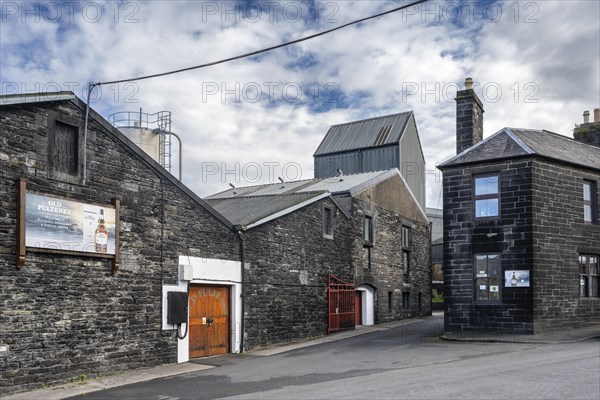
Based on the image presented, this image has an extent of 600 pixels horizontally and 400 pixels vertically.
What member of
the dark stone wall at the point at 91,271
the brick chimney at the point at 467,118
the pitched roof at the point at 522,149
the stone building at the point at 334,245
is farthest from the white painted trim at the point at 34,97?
the brick chimney at the point at 467,118

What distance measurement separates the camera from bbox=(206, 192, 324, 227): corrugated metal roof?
21.7 meters

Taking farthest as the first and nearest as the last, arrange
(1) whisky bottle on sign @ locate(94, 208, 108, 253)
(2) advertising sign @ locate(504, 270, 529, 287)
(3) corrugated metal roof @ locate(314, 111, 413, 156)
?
(3) corrugated metal roof @ locate(314, 111, 413, 156) → (2) advertising sign @ locate(504, 270, 529, 287) → (1) whisky bottle on sign @ locate(94, 208, 108, 253)

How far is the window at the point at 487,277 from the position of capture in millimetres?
21047

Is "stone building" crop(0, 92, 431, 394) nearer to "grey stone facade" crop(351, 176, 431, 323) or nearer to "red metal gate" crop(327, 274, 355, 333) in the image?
"red metal gate" crop(327, 274, 355, 333)

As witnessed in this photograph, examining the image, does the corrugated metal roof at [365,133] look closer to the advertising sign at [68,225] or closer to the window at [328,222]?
the window at [328,222]

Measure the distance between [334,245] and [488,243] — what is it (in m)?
6.25

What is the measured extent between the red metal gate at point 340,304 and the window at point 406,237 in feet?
23.9

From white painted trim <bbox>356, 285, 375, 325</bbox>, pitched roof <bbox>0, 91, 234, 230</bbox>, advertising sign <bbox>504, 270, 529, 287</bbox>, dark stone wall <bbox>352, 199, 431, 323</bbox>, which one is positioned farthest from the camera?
white painted trim <bbox>356, 285, 375, 325</bbox>

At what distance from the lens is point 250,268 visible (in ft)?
66.6

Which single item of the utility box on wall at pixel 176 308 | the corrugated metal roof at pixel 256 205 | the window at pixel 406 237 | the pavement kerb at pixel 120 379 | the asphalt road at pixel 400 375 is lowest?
the pavement kerb at pixel 120 379

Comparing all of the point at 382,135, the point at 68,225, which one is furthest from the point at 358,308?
the point at 68,225

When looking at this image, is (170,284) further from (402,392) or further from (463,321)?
(463,321)

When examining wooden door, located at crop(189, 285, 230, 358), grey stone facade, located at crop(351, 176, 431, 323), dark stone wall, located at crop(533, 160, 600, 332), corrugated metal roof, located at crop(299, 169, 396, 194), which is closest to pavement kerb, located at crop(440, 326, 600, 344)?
dark stone wall, located at crop(533, 160, 600, 332)

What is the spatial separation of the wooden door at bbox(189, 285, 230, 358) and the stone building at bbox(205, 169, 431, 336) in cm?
102
